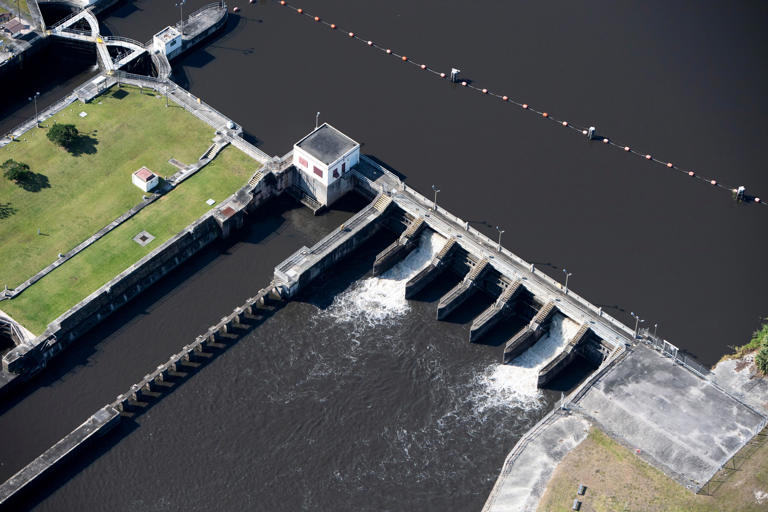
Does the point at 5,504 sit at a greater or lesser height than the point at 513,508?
lesser

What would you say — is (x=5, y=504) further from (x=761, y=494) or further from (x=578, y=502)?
(x=761, y=494)

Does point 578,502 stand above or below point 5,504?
above

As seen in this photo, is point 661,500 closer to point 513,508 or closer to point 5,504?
point 513,508

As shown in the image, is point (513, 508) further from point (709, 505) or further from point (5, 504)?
point (5, 504)

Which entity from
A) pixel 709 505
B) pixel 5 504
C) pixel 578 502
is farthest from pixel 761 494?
pixel 5 504

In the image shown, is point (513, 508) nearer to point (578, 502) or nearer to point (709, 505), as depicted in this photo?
point (578, 502)

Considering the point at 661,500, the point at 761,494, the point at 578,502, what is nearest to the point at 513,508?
the point at 578,502

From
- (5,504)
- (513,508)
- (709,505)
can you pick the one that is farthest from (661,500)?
(5,504)
